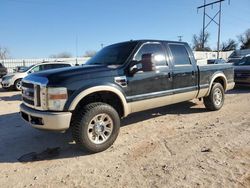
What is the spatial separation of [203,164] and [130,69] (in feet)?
7.22

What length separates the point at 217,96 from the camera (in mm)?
7480

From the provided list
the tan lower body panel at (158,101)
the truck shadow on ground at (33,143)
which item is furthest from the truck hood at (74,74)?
the truck shadow on ground at (33,143)

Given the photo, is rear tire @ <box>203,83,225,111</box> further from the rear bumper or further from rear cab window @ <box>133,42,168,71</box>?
the rear bumper

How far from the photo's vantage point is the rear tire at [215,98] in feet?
23.7

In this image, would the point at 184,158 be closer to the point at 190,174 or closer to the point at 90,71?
the point at 190,174

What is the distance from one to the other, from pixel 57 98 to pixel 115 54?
1.99 metres

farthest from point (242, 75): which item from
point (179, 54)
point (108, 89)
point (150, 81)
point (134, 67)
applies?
point (108, 89)

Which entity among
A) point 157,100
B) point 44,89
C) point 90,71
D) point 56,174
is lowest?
point 56,174

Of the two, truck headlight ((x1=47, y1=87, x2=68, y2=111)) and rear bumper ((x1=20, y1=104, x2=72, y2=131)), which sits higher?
truck headlight ((x1=47, y1=87, x2=68, y2=111))

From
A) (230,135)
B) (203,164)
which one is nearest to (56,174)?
(203,164)

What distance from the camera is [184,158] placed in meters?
4.11

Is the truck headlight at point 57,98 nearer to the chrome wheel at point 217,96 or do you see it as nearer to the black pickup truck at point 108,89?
the black pickup truck at point 108,89

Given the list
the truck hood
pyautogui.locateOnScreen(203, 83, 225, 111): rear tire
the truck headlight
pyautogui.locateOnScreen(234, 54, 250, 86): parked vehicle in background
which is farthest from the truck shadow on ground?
pyautogui.locateOnScreen(234, 54, 250, 86): parked vehicle in background

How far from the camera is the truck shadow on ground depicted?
444cm
